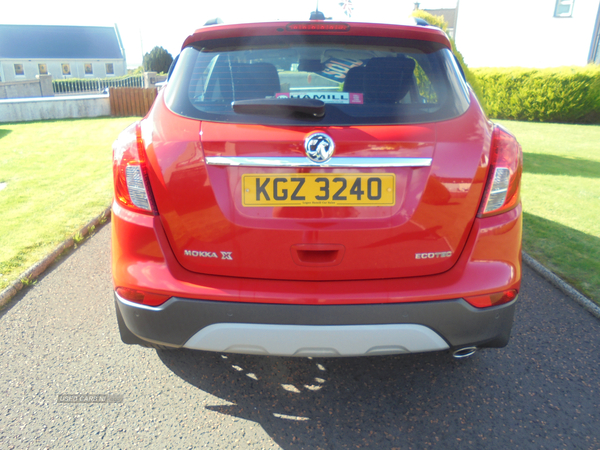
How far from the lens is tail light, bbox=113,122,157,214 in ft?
6.81

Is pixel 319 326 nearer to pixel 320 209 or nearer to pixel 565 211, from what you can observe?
pixel 320 209

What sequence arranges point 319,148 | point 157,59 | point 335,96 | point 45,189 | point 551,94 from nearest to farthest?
point 319,148 → point 335,96 → point 45,189 → point 551,94 → point 157,59

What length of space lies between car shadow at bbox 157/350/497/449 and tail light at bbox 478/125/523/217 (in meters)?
1.06

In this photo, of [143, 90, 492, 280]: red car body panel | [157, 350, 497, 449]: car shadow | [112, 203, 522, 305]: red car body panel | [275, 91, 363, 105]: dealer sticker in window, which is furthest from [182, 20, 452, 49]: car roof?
[157, 350, 497, 449]: car shadow

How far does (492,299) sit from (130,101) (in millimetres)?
18516

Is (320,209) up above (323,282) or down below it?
above

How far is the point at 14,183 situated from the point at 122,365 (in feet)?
18.2

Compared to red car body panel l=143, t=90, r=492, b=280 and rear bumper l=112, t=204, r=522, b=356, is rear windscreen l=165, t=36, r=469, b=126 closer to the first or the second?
red car body panel l=143, t=90, r=492, b=280

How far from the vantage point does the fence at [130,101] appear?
18.2 meters

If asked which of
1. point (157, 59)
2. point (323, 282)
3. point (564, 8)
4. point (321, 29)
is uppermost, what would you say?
point (564, 8)

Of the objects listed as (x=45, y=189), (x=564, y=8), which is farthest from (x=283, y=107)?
(x=564, y=8)

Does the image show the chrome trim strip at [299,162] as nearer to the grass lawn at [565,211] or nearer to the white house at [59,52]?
the grass lawn at [565,211]

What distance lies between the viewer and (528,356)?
2.90 meters

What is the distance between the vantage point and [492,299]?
2.09 metres
